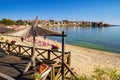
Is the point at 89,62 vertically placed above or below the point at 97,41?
above

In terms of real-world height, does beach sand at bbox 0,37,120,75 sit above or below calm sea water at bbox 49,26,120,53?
above

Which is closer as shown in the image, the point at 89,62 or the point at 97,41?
the point at 89,62

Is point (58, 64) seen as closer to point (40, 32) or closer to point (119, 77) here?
point (40, 32)

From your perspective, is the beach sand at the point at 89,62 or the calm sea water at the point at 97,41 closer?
the beach sand at the point at 89,62

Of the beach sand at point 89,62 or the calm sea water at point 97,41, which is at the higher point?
the beach sand at point 89,62

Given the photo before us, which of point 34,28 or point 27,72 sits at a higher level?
point 34,28

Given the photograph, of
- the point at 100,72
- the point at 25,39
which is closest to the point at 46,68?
the point at 100,72

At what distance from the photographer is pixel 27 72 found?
31.9ft

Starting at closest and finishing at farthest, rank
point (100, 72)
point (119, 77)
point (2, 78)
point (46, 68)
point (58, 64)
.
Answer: point (2, 78), point (119, 77), point (100, 72), point (46, 68), point (58, 64)

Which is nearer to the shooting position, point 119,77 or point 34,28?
point 119,77

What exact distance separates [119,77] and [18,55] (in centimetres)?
905

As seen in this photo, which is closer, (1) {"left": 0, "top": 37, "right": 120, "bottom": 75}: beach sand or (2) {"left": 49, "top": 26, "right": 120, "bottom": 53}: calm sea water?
(1) {"left": 0, "top": 37, "right": 120, "bottom": 75}: beach sand

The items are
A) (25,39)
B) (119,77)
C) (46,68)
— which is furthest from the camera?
(25,39)

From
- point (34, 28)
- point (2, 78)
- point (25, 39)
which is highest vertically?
point (34, 28)
